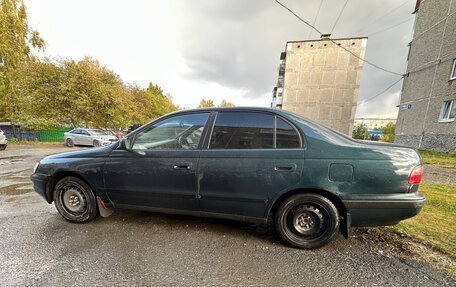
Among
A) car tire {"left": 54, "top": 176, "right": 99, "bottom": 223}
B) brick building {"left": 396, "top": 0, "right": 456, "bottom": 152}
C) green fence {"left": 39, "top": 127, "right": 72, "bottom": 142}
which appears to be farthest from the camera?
green fence {"left": 39, "top": 127, "right": 72, "bottom": 142}

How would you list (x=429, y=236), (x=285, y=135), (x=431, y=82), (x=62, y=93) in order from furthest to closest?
(x=62, y=93) → (x=431, y=82) → (x=429, y=236) → (x=285, y=135)

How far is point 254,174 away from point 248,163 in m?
0.15

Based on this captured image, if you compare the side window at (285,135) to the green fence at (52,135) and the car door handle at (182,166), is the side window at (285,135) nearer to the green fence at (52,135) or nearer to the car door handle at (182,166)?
the car door handle at (182,166)

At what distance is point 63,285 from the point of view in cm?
183

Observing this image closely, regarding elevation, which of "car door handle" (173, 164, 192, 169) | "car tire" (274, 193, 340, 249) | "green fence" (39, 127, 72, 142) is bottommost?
"green fence" (39, 127, 72, 142)

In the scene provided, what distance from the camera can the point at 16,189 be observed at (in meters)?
4.55

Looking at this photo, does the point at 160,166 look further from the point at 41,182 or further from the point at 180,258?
the point at 41,182

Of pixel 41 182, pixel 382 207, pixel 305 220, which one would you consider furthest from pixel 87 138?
pixel 382 207

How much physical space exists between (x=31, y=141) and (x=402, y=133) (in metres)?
31.1

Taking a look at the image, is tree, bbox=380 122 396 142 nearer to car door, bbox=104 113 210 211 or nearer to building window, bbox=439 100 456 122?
building window, bbox=439 100 456 122

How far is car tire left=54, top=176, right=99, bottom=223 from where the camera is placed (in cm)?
296

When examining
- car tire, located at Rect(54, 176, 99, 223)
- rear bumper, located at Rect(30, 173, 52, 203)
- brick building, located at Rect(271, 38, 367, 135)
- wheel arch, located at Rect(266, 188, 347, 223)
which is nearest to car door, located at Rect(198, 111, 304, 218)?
wheel arch, located at Rect(266, 188, 347, 223)

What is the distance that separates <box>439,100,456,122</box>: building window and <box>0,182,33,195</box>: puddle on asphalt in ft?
62.1

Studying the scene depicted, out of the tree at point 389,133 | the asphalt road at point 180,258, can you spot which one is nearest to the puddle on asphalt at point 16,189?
the asphalt road at point 180,258
